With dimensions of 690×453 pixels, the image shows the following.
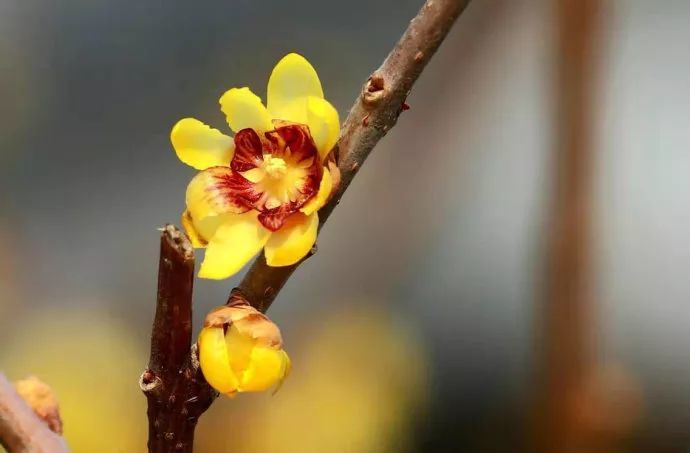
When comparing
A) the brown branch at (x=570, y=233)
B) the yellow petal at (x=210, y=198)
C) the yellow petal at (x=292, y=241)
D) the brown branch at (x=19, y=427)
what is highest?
the brown branch at (x=570, y=233)

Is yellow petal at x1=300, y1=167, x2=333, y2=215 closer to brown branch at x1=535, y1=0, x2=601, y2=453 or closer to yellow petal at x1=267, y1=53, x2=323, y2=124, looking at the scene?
yellow petal at x1=267, y1=53, x2=323, y2=124

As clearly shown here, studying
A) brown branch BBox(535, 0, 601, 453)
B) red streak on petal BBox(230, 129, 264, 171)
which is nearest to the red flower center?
red streak on petal BBox(230, 129, 264, 171)

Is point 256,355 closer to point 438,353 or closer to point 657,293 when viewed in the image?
point 438,353

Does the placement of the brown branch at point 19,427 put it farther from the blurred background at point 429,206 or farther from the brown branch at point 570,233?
the brown branch at point 570,233

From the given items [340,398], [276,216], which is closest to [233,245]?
[276,216]


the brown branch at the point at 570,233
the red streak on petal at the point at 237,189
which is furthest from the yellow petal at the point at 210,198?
the brown branch at the point at 570,233

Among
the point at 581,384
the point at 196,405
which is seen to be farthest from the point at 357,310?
the point at 196,405

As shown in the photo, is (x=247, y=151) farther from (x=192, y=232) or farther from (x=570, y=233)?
(x=570, y=233)
